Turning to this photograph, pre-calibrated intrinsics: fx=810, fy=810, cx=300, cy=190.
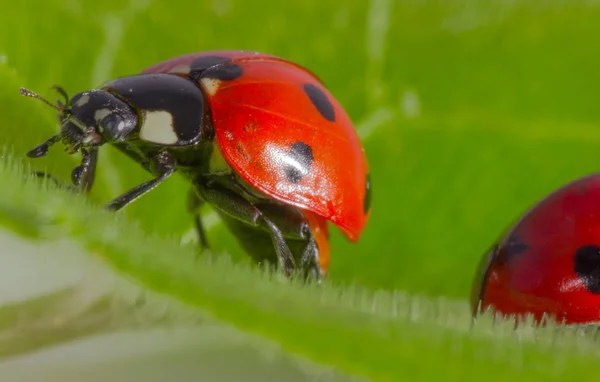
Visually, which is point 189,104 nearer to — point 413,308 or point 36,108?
point 36,108

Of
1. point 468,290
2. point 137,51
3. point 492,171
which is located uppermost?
point 137,51

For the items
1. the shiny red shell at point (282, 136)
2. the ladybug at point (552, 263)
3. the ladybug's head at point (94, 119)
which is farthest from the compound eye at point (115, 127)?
the ladybug at point (552, 263)

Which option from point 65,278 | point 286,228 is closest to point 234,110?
point 286,228

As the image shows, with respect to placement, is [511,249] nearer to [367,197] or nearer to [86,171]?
[367,197]

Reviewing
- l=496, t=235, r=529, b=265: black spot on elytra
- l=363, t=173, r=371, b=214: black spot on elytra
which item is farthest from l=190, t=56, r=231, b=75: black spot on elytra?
l=496, t=235, r=529, b=265: black spot on elytra

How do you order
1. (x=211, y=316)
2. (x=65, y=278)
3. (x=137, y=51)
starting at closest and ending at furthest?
1. (x=211, y=316)
2. (x=65, y=278)
3. (x=137, y=51)

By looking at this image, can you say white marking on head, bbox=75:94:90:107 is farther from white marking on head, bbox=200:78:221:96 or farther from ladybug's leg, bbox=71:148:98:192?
white marking on head, bbox=200:78:221:96

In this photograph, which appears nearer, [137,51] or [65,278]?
[65,278]
